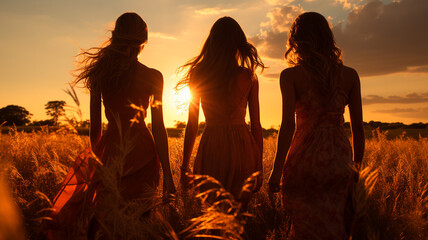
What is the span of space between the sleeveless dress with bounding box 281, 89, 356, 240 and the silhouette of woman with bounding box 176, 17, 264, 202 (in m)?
0.44

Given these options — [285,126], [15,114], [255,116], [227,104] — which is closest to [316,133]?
[285,126]

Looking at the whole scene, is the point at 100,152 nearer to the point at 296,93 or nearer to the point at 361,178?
the point at 296,93

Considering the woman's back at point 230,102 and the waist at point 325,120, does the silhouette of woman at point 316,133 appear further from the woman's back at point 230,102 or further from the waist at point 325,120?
the woman's back at point 230,102

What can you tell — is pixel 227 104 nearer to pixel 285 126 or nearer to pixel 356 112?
pixel 285 126

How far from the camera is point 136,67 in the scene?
308 cm

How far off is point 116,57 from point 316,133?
202 cm

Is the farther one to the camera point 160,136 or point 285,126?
point 160,136

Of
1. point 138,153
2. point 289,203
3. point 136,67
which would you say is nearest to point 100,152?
point 138,153

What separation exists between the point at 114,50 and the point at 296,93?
176cm

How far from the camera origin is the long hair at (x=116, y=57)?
2973 millimetres

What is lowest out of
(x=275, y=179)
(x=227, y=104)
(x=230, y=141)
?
(x=275, y=179)

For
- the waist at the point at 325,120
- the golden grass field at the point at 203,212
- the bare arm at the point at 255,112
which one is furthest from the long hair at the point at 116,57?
the waist at the point at 325,120

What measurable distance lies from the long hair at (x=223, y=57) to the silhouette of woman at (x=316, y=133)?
443mm

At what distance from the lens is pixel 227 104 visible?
3061mm
